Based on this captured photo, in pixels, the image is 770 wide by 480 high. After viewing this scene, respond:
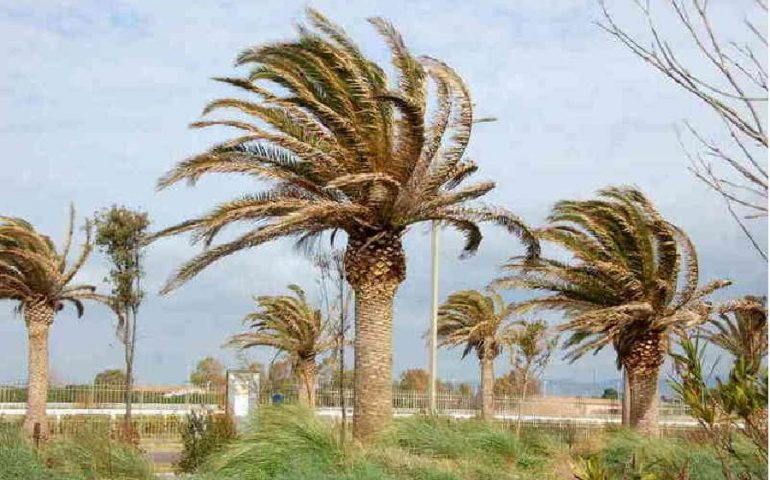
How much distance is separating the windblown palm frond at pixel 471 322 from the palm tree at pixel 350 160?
1871 centimetres

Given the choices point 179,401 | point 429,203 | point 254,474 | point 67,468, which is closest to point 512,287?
point 429,203

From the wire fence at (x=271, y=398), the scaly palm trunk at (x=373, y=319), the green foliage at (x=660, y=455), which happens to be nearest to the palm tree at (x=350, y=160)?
the scaly palm trunk at (x=373, y=319)

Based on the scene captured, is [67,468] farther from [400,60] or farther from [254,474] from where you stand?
[400,60]

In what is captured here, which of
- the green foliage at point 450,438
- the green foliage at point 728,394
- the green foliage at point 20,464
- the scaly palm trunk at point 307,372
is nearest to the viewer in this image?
the green foliage at point 728,394

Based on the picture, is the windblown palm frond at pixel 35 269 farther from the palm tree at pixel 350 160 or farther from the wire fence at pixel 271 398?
the palm tree at pixel 350 160

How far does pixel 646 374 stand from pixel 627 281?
2.37m

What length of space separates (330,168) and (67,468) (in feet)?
21.1

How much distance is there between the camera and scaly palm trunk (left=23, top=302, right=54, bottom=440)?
29281mm

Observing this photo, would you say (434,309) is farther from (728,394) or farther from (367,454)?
(728,394)

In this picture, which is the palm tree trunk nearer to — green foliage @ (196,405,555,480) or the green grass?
green foliage @ (196,405,555,480)

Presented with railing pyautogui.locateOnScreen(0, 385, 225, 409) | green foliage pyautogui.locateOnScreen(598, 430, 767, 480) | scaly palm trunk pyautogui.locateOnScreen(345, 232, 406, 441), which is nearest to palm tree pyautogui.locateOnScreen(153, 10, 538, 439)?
scaly palm trunk pyautogui.locateOnScreen(345, 232, 406, 441)

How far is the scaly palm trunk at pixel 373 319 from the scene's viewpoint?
1730 centimetres

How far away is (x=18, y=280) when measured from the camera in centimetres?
2884

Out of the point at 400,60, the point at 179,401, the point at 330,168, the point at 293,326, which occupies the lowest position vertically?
the point at 179,401
